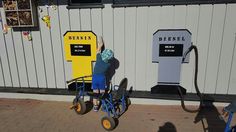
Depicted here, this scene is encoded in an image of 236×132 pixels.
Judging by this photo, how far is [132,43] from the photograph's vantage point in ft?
14.9

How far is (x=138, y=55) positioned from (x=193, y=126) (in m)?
1.83

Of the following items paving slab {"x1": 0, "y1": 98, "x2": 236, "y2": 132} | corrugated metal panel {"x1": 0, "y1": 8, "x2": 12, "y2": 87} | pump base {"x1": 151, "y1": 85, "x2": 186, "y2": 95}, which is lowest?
paving slab {"x1": 0, "y1": 98, "x2": 236, "y2": 132}

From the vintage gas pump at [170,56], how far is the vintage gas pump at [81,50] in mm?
1389

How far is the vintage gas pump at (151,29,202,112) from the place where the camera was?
4379 millimetres

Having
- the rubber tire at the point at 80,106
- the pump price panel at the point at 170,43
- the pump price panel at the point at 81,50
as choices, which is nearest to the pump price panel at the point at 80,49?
the pump price panel at the point at 81,50

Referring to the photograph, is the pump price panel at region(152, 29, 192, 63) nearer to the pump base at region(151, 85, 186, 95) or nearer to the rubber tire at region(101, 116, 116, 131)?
the pump base at region(151, 85, 186, 95)

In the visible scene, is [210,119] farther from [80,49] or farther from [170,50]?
[80,49]

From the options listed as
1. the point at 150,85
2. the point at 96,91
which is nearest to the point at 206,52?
the point at 150,85

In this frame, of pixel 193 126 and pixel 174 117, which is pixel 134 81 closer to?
pixel 174 117

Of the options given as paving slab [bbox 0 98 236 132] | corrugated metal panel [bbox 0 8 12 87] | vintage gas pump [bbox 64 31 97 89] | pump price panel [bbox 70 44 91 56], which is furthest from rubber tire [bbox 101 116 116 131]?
corrugated metal panel [bbox 0 8 12 87]

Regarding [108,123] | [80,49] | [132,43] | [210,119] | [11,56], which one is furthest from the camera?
[11,56]

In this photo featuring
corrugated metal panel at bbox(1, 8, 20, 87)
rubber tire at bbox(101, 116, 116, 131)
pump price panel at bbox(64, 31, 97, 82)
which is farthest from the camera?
corrugated metal panel at bbox(1, 8, 20, 87)

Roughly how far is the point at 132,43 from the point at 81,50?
1173 millimetres

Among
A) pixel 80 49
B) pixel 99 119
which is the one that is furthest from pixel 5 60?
pixel 99 119
